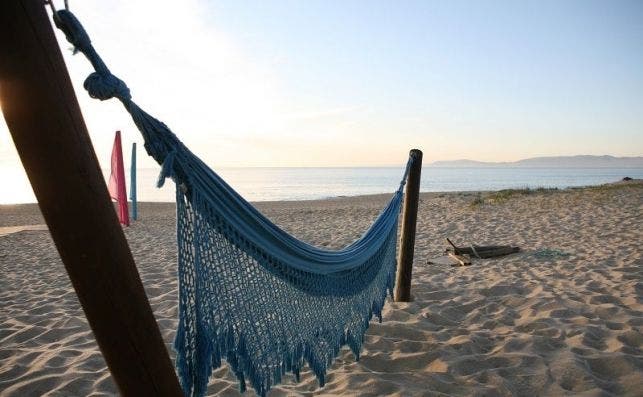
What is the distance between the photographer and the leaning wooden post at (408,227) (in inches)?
118

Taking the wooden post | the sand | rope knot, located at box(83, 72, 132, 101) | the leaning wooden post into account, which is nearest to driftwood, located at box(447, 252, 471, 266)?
the sand

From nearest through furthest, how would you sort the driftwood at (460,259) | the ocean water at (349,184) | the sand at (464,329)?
the sand at (464,329) → the driftwood at (460,259) → the ocean water at (349,184)

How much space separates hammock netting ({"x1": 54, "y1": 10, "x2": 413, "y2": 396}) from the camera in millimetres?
1105

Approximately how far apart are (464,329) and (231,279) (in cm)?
185

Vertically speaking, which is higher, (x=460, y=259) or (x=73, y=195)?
(x=73, y=195)

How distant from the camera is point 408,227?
10.2 ft

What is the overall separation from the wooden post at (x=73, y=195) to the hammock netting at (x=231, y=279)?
12 centimetres

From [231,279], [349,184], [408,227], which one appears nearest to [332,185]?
[349,184]

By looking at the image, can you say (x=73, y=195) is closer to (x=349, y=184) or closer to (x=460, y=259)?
(x=460, y=259)

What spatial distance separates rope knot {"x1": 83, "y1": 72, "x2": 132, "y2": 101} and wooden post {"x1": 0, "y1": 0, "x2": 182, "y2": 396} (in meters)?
0.09

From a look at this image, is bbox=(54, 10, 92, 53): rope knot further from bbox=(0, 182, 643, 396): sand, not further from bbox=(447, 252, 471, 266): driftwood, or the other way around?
bbox=(447, 252, 471, 266): driftwood

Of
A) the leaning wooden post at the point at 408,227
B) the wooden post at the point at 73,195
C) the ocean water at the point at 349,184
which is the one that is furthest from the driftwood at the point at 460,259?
the ocean water at the point at 349,184

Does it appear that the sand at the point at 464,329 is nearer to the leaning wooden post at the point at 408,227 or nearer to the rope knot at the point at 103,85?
the leaning wooden post at the point at 408,227

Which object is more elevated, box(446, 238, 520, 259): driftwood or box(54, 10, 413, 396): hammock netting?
box(54, 10, 413, 396): hammock netting
